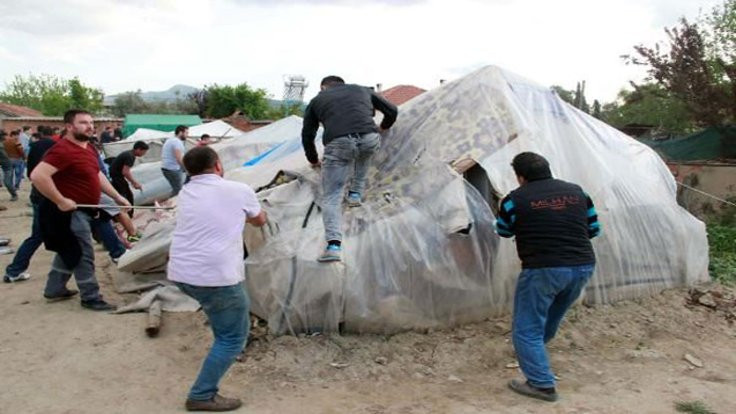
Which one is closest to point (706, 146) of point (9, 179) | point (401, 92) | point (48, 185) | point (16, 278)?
point (48, 185)

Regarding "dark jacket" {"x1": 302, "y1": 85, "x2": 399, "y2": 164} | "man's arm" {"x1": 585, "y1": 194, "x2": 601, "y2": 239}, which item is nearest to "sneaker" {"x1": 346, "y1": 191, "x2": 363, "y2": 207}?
"dark jacket" {"x1": 302, "y1": 85, "x2": 399, "y2": 164}

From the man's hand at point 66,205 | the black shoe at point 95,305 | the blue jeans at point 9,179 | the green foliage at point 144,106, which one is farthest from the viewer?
the green foliage at point 144,106

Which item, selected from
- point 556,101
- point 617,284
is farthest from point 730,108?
point 617,284

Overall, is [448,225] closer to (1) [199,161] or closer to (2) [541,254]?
(2) [541,254]

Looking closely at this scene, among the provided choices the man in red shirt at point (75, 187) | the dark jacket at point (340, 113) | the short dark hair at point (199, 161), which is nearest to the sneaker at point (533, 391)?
the dark jacket at point (340, 113)

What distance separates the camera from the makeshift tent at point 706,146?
35.8ft

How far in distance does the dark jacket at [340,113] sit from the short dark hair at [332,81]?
0.39ft

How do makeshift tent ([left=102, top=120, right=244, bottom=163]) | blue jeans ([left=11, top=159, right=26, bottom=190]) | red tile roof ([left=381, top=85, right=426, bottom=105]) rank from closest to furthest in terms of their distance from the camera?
1. blue jeans ([left=11, top=159, right=26, bottom=190])
2. makeshift tent ([left=102, top=120, right=244, bottom=163])
3. red tile roof ([left=381, top=85, right=426, bottom=105])

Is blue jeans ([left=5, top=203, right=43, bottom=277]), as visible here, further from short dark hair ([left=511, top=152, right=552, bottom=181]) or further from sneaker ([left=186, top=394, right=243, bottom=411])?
short dark hair ([left=511, top=152, right=552, bottom=181])

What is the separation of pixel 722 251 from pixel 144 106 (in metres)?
58.1

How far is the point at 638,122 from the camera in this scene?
18609mm

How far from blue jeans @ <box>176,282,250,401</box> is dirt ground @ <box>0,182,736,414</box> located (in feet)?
1.07

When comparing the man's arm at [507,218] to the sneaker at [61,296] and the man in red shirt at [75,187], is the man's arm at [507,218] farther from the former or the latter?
the sneaker at [61,296]

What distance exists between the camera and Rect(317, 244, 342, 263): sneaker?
4.33m
